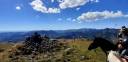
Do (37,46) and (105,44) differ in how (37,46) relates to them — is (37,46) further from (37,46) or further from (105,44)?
(105,44)

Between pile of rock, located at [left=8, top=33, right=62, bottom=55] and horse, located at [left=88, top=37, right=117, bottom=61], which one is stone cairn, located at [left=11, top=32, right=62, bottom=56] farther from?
horse, located at [left=88, top=37, right=117, bottom=61]

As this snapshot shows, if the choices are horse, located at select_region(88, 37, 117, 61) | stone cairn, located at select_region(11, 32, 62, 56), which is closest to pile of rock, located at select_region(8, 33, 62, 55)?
stone cairn, located at select_region(11, 32, 62, 56)

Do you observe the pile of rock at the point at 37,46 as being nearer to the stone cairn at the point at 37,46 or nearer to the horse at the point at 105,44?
the stone cairn at the point at 37,46

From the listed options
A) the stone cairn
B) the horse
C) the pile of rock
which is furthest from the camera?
the pile of rock

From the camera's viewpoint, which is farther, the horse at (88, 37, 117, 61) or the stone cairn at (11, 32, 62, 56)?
the stone cairn at (11, 32, 62, 56)

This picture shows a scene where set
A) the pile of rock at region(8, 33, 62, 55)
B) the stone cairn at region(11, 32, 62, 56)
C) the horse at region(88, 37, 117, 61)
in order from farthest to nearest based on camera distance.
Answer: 1. the pile of rock at region(8, 33, 62, 55)
2. the stone cairn at region(11, 32, 62, 56)
3. the horse at region(88, 37, 117, 61)

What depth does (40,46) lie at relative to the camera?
63.7 meters

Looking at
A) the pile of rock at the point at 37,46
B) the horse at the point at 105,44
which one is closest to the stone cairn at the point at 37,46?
the pile of rock at the point at 37,46

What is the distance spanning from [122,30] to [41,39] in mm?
50771

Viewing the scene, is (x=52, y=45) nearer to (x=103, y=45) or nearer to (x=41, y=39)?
(x=41, y=39)

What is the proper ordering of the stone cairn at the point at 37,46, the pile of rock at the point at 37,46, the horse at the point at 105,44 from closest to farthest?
1. the horse at the point at 105,44
2. the stone cairn at the point at 37,46
3. the pile of rock at the point at 37,46

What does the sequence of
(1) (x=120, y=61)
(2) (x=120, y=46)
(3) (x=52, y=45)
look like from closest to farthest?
(1) (x=120, y=61) < (2) (x=120, y=46) < (3) (x=52, y=45)

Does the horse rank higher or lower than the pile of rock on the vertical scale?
higher

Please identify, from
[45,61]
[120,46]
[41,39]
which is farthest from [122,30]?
[41,39]
